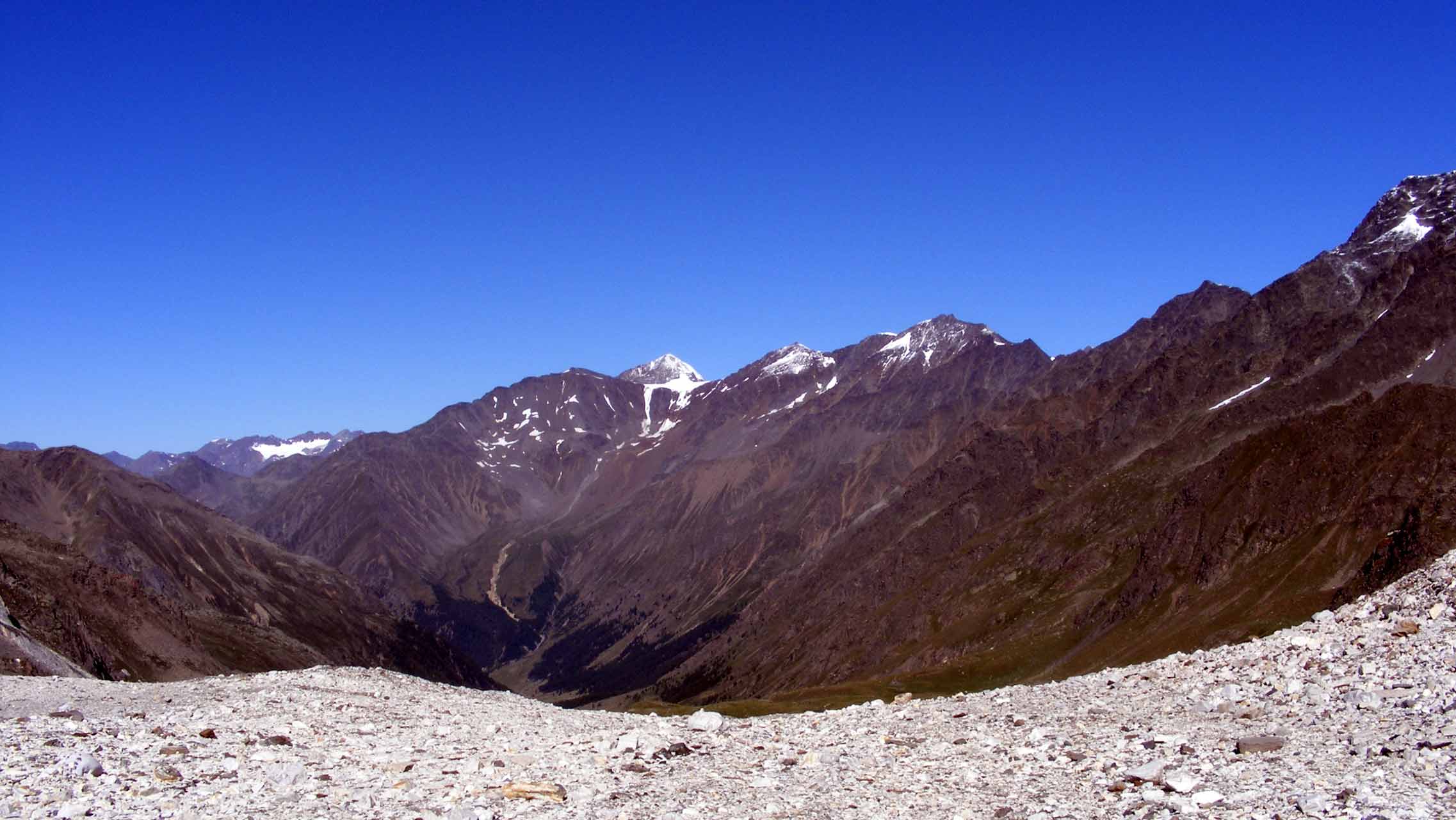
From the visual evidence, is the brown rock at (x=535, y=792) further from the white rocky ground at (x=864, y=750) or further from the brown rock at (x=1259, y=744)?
the brown rock at (x=1259, y=744)

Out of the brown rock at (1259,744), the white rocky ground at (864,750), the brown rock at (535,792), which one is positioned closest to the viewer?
the white rocky ground at (864,750)

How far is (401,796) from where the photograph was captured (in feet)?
63.1

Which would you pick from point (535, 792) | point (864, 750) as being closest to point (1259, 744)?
point (864, 750)

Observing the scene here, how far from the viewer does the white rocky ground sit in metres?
18.0

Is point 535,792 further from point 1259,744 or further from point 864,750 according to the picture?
point 1259,744

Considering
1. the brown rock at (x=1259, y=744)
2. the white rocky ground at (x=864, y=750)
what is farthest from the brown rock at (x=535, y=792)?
the brown rock at (x=1259, y=744)

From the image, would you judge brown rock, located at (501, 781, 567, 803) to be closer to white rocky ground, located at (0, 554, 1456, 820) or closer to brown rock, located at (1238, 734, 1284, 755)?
white rocky ground, located at (0, 554, 1456, 820)

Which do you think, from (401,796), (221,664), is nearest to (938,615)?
(221,664)

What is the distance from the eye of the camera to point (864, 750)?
23.8 m

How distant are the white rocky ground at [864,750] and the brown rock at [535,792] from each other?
0.19 ft

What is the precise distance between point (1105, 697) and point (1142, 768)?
9.10m

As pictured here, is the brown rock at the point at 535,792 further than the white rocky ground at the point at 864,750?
Yes

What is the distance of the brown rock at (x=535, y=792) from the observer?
19016 mm

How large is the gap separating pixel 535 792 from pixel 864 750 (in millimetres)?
7733
